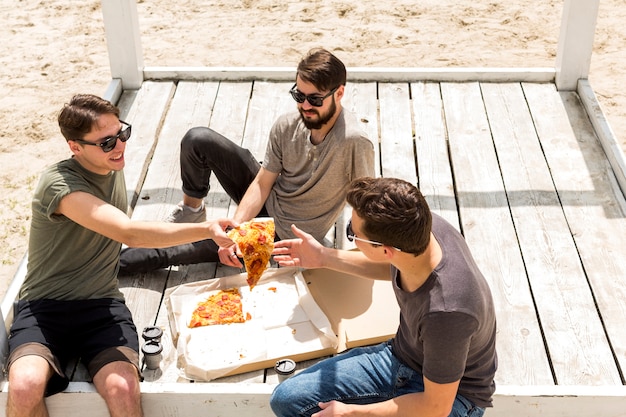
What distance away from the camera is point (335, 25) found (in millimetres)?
9695

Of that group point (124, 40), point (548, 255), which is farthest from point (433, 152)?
point (124, 40)

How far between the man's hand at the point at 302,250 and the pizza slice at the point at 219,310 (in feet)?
1.89

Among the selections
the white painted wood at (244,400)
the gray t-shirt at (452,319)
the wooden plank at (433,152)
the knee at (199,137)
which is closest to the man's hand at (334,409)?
the gray t-shirt at (452,319)

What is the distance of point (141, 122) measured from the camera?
6766 mm

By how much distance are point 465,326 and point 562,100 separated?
4.19 m

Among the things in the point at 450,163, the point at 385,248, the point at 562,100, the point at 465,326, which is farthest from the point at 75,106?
the point at 562,100

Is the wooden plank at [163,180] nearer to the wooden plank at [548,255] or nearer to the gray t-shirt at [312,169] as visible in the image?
the gray t-shirt at [312,169]

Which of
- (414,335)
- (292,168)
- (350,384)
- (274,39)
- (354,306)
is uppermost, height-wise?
(414,335)

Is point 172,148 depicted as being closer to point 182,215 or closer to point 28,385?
point 182,215

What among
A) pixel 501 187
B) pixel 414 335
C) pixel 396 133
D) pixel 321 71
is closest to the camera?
pixel 414 335

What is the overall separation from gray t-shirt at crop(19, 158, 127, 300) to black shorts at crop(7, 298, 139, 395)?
6cm

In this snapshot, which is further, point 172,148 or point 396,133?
point 396,133

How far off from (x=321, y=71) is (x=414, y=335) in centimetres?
166

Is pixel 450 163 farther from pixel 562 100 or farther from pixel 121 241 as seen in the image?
pixel 121 241
